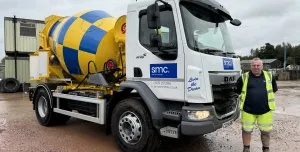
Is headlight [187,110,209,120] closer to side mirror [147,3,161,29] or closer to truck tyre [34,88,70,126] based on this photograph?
side mirror [147,3,161,29]

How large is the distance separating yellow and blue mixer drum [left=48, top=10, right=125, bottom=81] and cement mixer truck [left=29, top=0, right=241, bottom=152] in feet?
0.07

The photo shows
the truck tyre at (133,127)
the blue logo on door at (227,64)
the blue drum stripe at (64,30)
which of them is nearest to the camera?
the truck tyre at (133,127)

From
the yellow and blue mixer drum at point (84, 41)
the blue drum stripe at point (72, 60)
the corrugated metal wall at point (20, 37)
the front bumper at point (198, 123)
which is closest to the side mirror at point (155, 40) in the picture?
the front bumper at point (198, 123)

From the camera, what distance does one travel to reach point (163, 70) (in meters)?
4.20

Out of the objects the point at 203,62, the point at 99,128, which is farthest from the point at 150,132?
the point at 99,128

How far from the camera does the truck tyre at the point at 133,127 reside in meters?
4.26

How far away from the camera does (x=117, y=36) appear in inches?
207

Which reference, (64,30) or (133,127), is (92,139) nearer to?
(133,127)

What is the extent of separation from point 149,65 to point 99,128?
9.59 feet

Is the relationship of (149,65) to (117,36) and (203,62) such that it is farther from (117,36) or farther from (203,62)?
(117,36)

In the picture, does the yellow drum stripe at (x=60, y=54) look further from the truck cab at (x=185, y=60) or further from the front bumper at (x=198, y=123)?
the front bumper at (x=198, y=123)

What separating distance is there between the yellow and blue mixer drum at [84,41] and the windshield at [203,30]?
6.00 ft

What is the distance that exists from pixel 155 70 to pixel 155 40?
1.70 ft

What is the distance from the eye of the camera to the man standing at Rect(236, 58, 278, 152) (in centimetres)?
420
